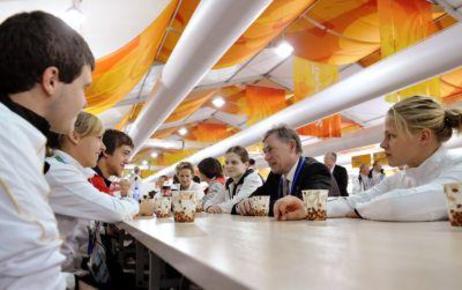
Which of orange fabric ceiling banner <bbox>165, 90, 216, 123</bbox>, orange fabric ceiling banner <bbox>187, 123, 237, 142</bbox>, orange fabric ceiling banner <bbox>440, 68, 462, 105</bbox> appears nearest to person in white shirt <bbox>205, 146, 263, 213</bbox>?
orange fabric ceiling banner <bbox>440, 68, 462, 105</bbox>

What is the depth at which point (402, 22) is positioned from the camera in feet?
14.6

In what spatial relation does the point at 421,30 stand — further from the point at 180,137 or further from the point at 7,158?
the point at 180,137

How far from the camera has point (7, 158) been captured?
2.24 feet

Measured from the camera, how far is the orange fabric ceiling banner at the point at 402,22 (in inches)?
174

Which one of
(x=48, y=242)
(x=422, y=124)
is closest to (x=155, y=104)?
(x=422, y=124)

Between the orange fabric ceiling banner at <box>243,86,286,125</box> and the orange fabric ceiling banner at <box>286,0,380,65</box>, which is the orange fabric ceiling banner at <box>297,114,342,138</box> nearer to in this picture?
the orange fabric ceiling banner at <box>243,86,286,125</box>

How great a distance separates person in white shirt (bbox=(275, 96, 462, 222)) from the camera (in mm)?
1361

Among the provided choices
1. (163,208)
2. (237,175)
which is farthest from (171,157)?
(163,208)

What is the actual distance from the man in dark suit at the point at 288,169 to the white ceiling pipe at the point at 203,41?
1.01 meters

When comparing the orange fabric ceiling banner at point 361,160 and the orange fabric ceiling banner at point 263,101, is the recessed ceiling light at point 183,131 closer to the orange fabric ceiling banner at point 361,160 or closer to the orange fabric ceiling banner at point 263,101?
the orange fabric ceiling banner at point 263,101

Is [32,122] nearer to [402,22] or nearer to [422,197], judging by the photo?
[422,197]

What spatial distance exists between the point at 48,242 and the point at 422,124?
1346 mm

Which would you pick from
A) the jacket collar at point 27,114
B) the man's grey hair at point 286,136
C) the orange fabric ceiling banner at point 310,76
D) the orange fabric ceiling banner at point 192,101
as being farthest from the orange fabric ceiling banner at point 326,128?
the jacket collar at point 27,114

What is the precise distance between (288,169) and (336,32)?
343 centimetres
